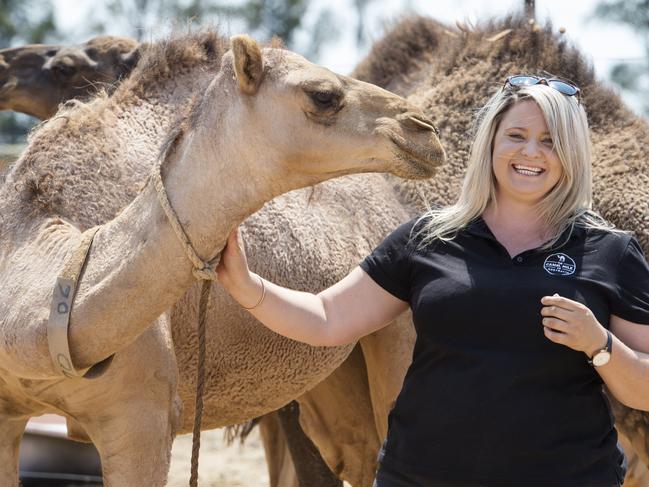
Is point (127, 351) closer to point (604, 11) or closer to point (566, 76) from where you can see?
point (566, 76)

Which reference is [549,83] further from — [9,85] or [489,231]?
[9,85]

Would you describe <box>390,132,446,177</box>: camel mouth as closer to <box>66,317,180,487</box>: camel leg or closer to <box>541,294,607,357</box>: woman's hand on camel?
<box>541,294,607,357</box>: woman's hand on camel

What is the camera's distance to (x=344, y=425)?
19.7 ft

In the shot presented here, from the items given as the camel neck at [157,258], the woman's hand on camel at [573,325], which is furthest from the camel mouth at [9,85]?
the woman's hand on camel at [573,325]

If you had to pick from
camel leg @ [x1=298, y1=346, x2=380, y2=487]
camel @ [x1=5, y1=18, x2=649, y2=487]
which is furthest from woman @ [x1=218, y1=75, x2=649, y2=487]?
camel leg @ [x1=298, y1=346, x2=380, y2=487]

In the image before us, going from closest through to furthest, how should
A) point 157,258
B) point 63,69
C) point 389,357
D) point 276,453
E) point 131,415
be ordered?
point 157,258
point 131,415
point 389,357
point 63,69
point 276,453

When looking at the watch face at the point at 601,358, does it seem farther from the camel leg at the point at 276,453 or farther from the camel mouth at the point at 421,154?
the camel leg at the point at 276,453

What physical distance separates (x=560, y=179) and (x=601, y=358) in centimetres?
63

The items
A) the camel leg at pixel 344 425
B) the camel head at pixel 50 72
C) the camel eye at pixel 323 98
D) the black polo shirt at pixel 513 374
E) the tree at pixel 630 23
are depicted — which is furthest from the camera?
the tree at pixel 630 23

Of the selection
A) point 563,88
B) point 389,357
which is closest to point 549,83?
point 563,88

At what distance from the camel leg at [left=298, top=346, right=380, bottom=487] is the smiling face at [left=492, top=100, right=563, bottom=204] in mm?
2738

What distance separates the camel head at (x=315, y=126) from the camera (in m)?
3.18

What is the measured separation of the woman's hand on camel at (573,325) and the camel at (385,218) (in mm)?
1520

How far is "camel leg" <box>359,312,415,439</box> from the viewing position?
526 cm
